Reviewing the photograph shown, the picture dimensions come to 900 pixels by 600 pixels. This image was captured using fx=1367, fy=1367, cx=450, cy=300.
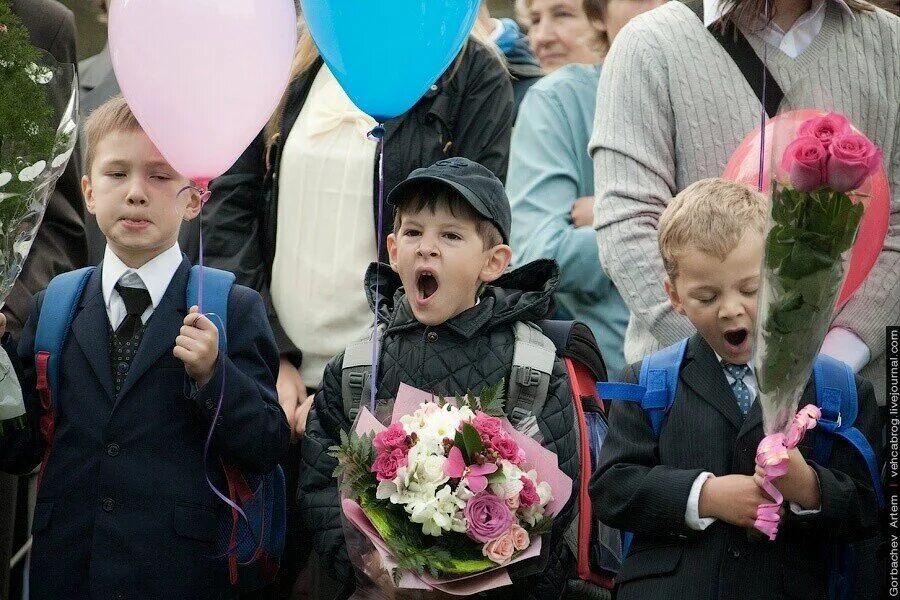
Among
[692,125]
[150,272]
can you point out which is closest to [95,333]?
[150,272]

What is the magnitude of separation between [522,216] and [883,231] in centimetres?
145

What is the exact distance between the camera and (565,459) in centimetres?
388

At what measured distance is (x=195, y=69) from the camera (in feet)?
12.5

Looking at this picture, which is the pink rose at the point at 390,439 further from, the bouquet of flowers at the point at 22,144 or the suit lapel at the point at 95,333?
the bouquet of flowers at the point at 22,144

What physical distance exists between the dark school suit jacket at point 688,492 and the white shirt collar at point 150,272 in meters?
1.41

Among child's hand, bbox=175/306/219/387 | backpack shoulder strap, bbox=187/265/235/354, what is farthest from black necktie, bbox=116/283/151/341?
child's hand, bbox=175/306/219/387

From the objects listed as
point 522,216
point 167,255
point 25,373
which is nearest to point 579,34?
point 522,216

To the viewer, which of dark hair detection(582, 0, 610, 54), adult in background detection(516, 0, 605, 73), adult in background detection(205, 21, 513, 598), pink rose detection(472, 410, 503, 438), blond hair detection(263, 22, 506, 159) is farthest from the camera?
adult in background detection(516, 0, 605, 73)

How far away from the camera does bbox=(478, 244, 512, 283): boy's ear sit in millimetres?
4109

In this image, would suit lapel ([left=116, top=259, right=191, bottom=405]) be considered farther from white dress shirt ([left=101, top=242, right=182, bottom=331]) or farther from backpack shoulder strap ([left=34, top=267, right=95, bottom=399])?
backpack shoulder strap ([left=34, top=267, right=95, bottom=399])

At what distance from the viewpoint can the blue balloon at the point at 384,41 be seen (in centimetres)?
378

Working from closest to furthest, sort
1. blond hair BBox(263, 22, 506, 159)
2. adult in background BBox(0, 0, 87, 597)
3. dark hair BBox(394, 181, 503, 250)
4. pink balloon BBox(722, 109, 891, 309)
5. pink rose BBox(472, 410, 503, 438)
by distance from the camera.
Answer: pink balloon BBox(722, 109, 891, 309)
pink rose BBox(472, 410, 503, 438)
dark hair BBox(394, 181, 503, 250)
adult in background BBox(0, 0, 87, 597)
blond hair BBox(263, 22, 506, 159)

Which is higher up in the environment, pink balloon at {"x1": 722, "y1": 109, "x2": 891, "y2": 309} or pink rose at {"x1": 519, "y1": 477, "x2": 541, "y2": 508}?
pink balloon at {"x1": 722, "y1": 109, "x2": 891, "y2": 309}

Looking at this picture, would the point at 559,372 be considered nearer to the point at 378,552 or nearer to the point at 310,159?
the point at 378,552
